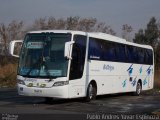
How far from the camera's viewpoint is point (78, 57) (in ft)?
68.4

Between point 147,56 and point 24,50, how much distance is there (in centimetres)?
1189

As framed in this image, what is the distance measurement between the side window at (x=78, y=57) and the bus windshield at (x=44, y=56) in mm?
464

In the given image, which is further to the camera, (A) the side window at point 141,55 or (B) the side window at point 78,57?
(A) the side window at point 141,55

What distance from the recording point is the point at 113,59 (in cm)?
2472

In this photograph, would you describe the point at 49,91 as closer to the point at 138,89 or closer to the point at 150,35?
the point at 138,89

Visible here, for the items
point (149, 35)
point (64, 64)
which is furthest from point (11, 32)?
point (64, 64)

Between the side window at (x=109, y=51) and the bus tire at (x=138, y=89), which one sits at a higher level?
the side window at (x=109, y=51)

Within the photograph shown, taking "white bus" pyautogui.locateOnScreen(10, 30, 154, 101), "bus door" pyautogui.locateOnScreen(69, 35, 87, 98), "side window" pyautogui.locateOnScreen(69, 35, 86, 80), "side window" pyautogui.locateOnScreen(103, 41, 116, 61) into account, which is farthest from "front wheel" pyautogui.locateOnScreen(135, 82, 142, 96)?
"side window" pyautogui.locateOnScreen(69, 35, 86, 80)

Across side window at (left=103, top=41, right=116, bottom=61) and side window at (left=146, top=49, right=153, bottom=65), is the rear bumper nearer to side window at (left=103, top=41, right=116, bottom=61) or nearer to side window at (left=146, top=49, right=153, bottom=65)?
side window at (left=103, top=41, right=116, bottom=61)

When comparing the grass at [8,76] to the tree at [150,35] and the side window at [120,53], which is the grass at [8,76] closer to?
the side window at [120,53]

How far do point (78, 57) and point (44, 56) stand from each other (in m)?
1.54

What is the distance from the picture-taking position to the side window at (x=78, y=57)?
20.4m

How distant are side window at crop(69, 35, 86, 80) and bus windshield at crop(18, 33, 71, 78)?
46cm

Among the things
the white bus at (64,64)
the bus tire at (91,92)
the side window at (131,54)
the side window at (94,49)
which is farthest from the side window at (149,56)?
the bus tire at (91,92)
